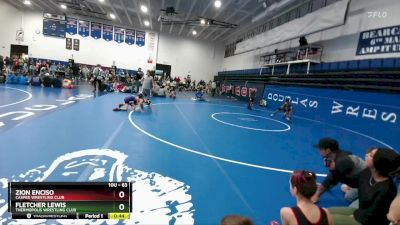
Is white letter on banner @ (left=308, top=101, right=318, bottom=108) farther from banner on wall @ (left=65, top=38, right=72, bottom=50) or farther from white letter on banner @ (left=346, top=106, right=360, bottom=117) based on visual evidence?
banner on wall @ (left=65, top=38, right=72, bottom=50)

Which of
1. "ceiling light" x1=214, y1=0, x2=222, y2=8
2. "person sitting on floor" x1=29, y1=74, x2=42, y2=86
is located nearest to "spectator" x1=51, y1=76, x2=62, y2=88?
"person sitting on floor" x1=29, y1=74, x2=42, y2=86

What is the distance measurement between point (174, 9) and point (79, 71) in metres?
12.3

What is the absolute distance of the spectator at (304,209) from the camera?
194cm

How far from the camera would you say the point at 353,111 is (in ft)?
36.6

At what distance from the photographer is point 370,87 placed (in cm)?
1102

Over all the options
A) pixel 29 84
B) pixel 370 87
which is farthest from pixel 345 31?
pixel 29 84

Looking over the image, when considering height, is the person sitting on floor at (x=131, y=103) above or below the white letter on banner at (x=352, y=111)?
below

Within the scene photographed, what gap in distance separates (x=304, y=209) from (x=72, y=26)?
99.8ft

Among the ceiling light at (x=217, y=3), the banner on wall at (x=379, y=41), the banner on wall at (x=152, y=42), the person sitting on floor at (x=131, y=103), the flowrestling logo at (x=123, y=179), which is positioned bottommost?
the flowrestling logo at (x=123, y=179)

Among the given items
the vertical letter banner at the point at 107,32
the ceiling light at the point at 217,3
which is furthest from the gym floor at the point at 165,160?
the vertical letter banner at the point at 107,32

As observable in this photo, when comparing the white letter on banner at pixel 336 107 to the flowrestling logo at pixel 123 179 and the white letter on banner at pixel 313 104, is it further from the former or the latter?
the flowrestling logo at pixel 123 179

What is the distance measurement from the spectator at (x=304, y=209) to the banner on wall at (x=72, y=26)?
30.1 m

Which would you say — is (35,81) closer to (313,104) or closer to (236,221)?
(313,104)
